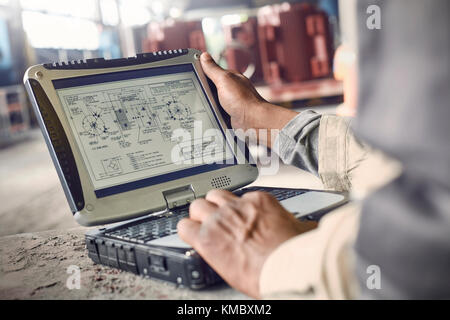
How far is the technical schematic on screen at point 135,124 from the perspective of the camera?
740mm

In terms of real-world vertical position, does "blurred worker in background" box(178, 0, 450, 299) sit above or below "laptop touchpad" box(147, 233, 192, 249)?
above

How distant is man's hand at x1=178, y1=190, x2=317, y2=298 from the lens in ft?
1.64

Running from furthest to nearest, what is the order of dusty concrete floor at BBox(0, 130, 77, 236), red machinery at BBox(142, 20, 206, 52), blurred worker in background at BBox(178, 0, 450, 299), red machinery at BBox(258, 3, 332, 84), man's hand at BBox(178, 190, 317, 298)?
red machinery at BBox(142, 20, 206, 52)
red machinery at BBox(258, 3, 332, 84)
dusty concrete floor at BBox(0, 130, 77, 236)
man's hand at BBox(178, 190, 317, 298)
blurred worker in background at BBox(178, 0, 450, 299)

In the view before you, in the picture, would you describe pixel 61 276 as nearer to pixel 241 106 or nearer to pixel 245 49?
pixel 241 106

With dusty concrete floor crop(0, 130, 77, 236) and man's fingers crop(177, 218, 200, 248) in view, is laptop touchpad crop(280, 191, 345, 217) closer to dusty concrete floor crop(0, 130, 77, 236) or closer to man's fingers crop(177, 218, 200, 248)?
man's fingers crop(177, 218, 200, 248)

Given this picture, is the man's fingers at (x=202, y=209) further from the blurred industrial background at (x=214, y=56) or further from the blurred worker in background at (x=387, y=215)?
the blurred industrial background at (x=214, y=56)

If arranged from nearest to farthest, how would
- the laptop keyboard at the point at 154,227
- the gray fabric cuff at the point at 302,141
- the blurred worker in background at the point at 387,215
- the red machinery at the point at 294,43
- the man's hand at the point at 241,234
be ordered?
the blurred worker in background at the point at 387,215 → the man's hand at the point at 241,234 → the laptop keyboard at the point at 154,227 → the gray fabric cuff at the point at 302,141 → the red machinery at the point at 294,43

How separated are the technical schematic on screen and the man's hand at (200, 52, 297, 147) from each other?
0.21 feet

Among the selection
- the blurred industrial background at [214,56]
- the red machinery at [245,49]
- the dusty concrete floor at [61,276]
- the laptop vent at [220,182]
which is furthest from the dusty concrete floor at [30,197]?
the laptop vent at [220,182]

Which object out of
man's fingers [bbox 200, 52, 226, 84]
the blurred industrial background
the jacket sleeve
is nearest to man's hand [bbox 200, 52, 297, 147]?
man's fingers [bbox 200, 52, 226, 84]

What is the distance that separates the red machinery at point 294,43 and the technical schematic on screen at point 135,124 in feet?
9.52

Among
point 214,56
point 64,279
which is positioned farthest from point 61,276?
point 214,56

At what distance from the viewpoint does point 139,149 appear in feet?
2.57
